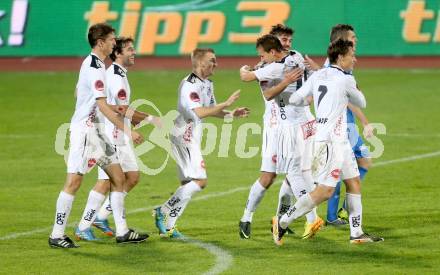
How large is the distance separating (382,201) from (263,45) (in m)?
3.38

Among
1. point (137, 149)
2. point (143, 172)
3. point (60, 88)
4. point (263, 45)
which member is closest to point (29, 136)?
point (137, 149)

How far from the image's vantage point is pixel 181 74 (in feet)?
105

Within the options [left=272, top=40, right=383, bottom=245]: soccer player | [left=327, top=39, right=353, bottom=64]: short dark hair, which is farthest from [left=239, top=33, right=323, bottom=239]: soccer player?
[left=327, top=39, right=353, bottom=64]: short dark hair

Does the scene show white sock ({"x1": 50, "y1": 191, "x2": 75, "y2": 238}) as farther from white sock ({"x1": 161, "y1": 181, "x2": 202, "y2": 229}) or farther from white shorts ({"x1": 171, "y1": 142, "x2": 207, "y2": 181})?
white shorts ({"x1": 171, "y1": 142, "x2": 207, "y2": 181})

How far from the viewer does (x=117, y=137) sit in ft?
40.7

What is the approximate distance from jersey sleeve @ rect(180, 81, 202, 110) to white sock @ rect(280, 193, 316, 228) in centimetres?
156

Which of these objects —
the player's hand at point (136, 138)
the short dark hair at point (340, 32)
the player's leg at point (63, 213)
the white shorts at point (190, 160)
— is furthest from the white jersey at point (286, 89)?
the player's leg at point (63, 213)

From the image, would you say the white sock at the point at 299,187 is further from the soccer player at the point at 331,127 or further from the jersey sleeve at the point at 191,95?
the jersey sleeve at the point at 191,95

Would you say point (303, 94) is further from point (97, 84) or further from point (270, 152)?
point (97, 84)

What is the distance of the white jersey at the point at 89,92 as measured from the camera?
11.8 m

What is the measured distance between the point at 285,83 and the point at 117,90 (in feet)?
6.18

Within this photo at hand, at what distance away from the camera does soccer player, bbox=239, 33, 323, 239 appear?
1222cm

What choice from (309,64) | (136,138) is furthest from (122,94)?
(309,64)

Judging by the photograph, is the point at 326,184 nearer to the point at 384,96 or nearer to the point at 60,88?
the point at 384,96
